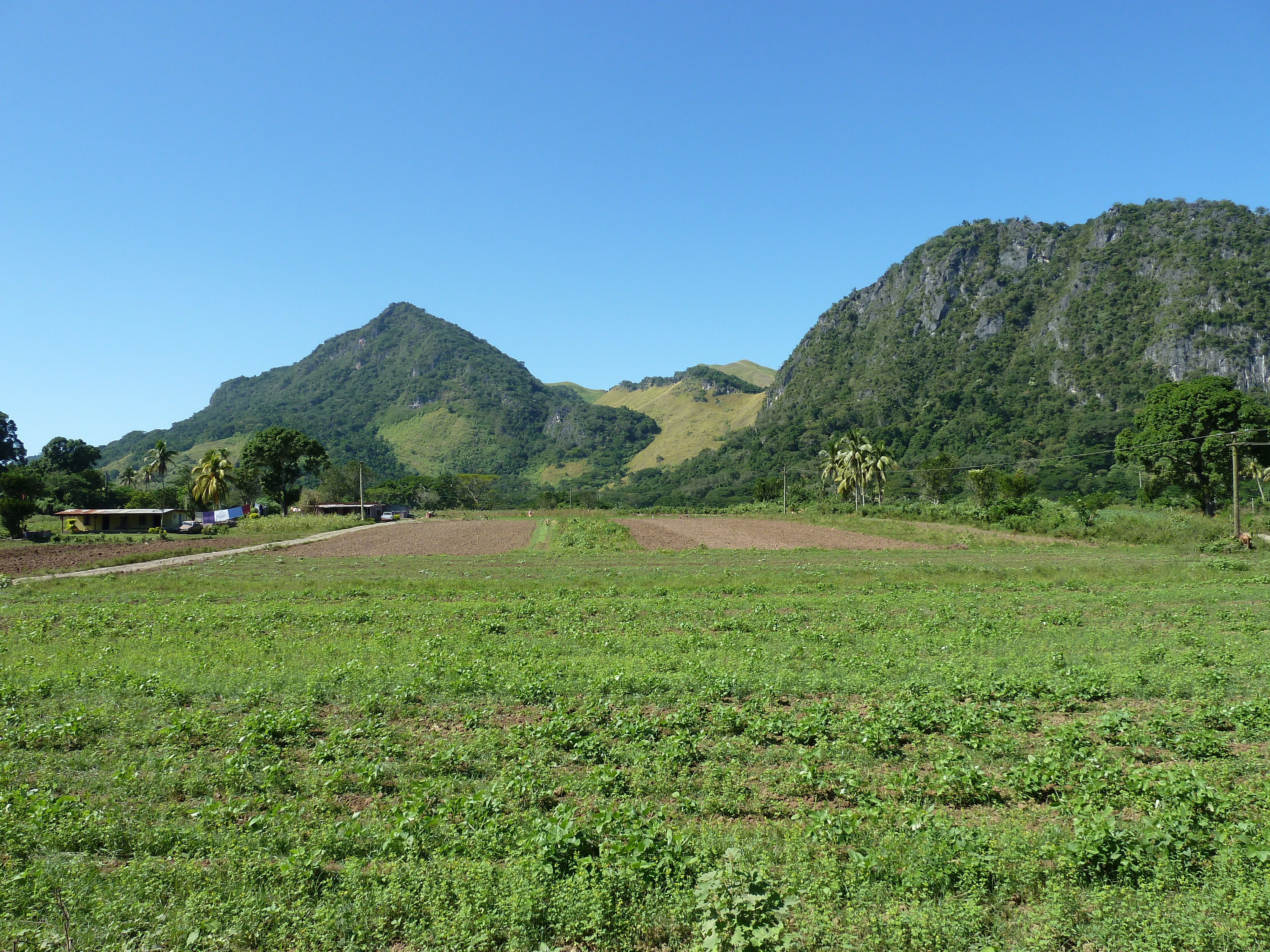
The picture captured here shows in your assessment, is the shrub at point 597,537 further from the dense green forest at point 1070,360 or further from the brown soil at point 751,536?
the dense green forest at point 1070,360

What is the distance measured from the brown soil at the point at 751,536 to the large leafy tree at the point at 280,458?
4408cm

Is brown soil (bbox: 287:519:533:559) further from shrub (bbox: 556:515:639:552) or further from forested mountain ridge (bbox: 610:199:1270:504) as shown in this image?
forested mountain ridge (bbox: 610:199:1270:504)

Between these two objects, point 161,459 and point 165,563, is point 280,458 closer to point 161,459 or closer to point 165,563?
point 161,459

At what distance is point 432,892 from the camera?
18.5 ft

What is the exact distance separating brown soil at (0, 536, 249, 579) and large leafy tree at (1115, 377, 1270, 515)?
68.7 meters

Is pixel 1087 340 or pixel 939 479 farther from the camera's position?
pixel 1087 340

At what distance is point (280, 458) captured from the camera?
3521 inches

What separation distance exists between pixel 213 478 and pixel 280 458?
1002 cm

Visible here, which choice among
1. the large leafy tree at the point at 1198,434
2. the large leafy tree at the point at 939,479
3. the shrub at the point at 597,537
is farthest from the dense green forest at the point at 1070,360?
the shrub at the point at 597,537

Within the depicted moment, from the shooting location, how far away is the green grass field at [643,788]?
17.7ft

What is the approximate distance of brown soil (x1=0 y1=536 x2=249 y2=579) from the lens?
A: 117ft

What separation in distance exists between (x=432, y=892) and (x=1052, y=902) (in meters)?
4.83

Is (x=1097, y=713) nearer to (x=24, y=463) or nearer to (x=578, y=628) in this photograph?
(x=578, y=628)

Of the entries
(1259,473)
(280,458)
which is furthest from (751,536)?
(280,458)
